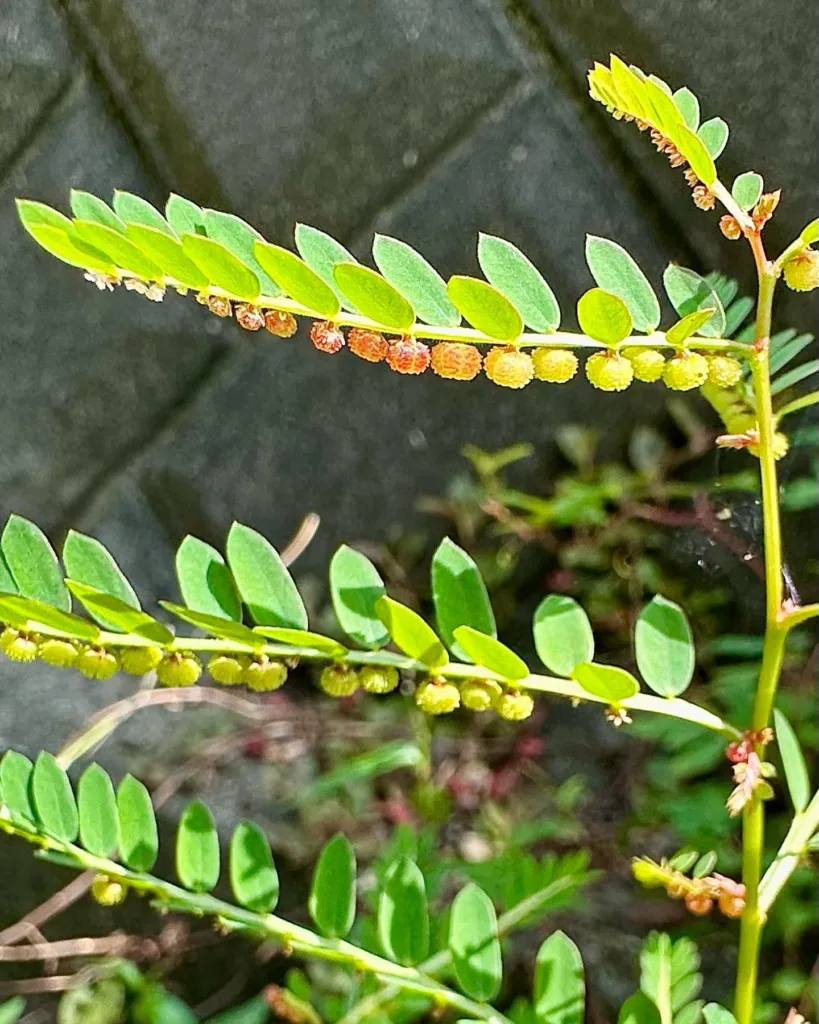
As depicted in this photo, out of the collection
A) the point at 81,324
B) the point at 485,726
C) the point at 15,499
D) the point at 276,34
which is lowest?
the point at 485,726

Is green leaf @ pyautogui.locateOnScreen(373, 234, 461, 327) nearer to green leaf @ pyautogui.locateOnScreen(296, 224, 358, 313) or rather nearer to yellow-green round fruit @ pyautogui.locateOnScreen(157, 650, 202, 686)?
green leaf @ pyautogui.locateOnScreen(296, 224, 358, 313)

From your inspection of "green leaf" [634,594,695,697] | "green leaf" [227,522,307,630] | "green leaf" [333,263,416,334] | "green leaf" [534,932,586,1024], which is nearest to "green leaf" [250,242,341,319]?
"green leaf" [333,263,416,334]

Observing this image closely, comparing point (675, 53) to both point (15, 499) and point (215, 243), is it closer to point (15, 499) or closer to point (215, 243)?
point (215, 243)

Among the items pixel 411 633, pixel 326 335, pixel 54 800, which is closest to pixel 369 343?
pixel 326 335

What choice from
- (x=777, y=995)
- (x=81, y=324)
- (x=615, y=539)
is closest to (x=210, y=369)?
(x=81, y=324)

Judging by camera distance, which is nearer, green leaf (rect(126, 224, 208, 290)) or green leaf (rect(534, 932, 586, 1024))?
green leaf (rect(126, 224, 208, 290))

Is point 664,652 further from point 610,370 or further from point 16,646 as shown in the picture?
point 16,646

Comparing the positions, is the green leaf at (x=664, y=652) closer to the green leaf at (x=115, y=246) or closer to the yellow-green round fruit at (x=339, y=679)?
the yellow-green round fruit at (x=339, y=679)
